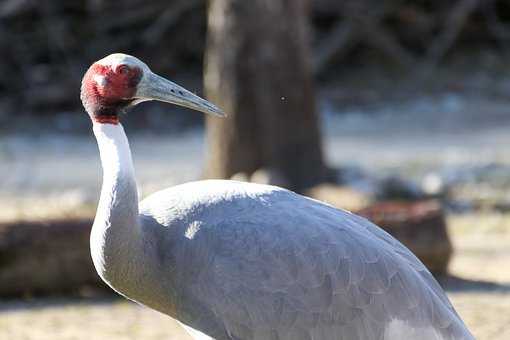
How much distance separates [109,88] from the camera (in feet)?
→ 15.3

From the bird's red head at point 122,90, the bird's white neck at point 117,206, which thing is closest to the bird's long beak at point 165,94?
the bird's red head at point 122,90

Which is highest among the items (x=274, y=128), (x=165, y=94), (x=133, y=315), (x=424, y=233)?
(x=165, y=94)

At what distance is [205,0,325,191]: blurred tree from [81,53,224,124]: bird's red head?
5.37 metres

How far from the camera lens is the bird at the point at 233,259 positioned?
15.4 feet

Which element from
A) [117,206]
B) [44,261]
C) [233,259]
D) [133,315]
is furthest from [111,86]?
[44,261]

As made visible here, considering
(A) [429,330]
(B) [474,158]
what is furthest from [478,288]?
(B) [474,158]

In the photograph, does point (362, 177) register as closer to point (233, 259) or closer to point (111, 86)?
point (233, 259)

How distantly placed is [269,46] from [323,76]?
19.9 ft

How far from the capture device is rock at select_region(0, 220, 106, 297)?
7535mm

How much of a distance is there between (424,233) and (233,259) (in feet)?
10.4

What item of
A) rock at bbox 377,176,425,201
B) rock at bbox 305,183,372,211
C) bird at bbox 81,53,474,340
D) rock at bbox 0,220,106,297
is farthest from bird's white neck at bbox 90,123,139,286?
rock at bbox 377,176,425,201

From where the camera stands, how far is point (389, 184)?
10570 millimetres

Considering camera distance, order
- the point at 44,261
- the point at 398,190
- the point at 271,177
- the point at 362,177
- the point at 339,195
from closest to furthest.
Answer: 1. the point at 44,261
2. the point at 339,195
3. the point at 271,177
4. the point at 398,190
5. the point at 362,177

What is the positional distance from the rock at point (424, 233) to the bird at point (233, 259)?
2.82m
